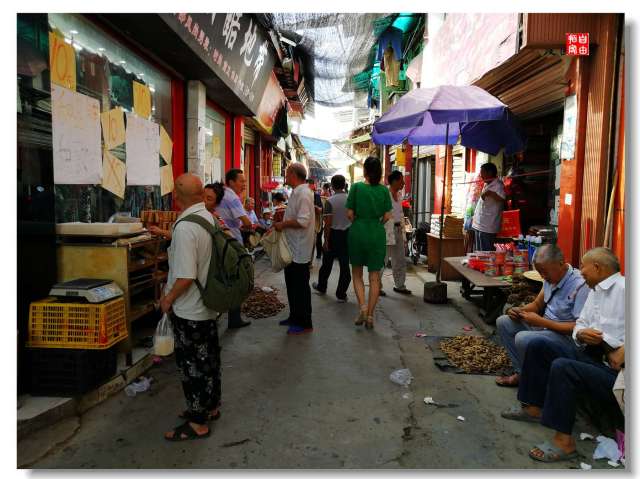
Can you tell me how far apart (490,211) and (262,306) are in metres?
3.90

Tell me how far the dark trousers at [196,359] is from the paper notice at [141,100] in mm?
3649

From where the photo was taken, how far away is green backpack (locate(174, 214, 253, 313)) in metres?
3.03

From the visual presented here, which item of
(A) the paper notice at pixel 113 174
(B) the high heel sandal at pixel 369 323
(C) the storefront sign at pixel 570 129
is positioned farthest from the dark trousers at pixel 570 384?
(A) the paper notice at pixel 113 174

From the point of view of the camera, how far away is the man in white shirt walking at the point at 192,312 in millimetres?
2951

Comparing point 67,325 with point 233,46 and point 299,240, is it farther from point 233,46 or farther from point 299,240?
point 233,46

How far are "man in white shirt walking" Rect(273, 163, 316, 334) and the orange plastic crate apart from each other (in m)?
2.35

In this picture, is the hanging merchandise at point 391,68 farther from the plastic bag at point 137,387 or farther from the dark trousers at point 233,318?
the plastic bag at point 137,387

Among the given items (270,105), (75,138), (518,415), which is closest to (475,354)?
(518,415)

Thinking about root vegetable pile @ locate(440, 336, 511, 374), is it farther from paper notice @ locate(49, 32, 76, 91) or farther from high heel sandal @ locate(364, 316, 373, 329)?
paper notice @ locate(49, 32, 76, 91)

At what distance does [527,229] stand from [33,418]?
7445 mm

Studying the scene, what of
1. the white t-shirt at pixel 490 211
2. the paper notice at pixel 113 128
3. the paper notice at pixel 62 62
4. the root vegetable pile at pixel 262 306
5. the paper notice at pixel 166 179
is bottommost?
Result: the root vegetable pile at pixel 262 306

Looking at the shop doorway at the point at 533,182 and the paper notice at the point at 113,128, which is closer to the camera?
the paper notice at the point at 113,128

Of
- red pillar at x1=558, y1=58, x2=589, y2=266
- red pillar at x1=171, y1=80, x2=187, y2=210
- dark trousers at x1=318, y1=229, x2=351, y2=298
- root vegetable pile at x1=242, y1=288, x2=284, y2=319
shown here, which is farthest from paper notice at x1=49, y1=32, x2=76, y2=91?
red pillar at x1=558, y1=58, x2=589, y2=266

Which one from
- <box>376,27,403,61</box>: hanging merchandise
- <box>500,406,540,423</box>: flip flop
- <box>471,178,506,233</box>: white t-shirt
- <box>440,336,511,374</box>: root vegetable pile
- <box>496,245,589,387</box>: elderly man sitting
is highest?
<box>376,27,403,61</box>: hanging merchandise
